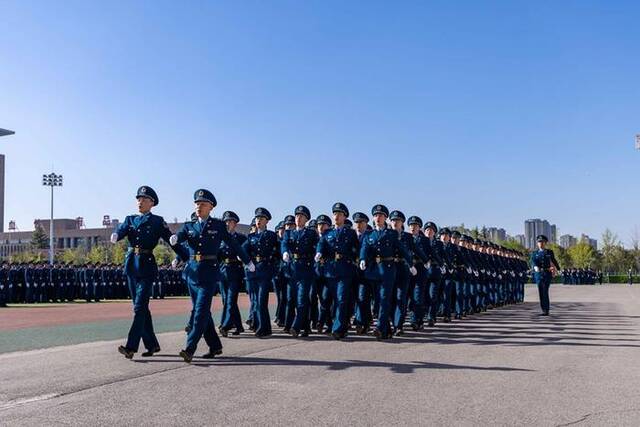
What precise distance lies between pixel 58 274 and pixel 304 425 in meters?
28.9

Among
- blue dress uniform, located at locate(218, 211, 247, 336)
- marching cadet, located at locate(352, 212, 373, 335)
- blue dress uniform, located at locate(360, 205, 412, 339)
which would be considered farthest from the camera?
marching cadet, located at locate(352, 212, 373, 335)

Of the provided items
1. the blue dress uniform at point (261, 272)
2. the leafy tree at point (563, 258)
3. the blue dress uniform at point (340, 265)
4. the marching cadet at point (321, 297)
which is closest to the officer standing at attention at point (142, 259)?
the blue dress uniform at point (261, 272)

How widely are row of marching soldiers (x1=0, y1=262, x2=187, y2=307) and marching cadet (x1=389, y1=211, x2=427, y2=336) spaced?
17995mm

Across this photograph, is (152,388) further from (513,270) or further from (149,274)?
(513,270)

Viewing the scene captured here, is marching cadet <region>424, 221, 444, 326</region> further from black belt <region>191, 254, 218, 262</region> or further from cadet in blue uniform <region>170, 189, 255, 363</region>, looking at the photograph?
black belt <region>191, 254, 218, 262</region>

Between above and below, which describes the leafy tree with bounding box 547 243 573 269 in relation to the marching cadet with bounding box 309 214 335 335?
above

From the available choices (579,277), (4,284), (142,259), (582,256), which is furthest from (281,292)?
(582,256)

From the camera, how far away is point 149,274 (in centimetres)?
899

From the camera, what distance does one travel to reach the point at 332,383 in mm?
7191

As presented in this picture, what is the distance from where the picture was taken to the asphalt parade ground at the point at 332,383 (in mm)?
5727

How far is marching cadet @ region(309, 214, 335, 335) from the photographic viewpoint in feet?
41.0

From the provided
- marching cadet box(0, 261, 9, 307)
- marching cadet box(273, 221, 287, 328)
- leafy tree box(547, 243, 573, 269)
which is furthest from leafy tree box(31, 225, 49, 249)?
marching cadet box(273, 221, 287, 328)

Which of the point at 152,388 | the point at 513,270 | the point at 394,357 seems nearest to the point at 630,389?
the point at 394,357

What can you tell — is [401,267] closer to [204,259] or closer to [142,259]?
[204,259]
